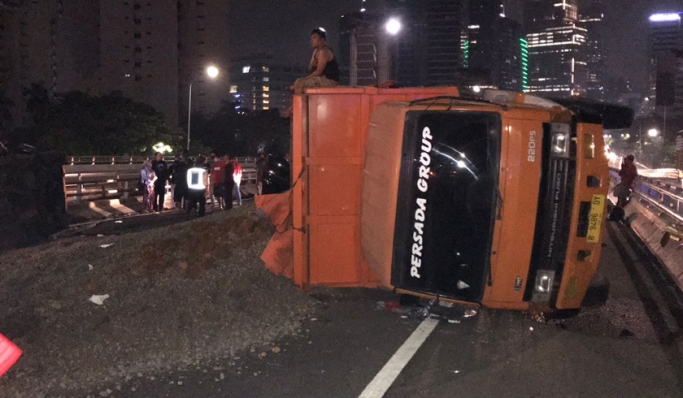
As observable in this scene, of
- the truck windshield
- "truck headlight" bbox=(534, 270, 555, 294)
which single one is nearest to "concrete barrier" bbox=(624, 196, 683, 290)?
"truck headlight" bbox=(534, 270, 555, 294)

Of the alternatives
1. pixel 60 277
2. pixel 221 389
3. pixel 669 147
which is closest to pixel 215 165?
pixel 60 277

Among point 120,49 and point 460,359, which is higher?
point 120,49

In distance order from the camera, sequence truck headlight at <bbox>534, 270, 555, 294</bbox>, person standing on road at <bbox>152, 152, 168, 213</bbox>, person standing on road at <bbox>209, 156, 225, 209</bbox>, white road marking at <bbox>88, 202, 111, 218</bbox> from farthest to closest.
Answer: white road marking at <bbox>88, 202, 111, 218</bbox> → person standing on road at <bbox>152, 152, 168, 213</bbox> → person standing on road at <bbox>209, 156, 225, 209</bbox> → truck headlight at <bbox>534, 270, 555, 294</bbox>

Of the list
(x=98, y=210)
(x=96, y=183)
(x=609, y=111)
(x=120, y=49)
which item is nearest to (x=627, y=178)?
(x=609, y=111)

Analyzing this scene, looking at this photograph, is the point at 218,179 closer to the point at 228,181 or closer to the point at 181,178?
the point at 228,181

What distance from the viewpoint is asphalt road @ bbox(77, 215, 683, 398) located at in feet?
17.4

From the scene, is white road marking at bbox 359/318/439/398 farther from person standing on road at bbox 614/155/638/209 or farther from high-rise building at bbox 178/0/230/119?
high-rise building at bbox 178/0/230/119

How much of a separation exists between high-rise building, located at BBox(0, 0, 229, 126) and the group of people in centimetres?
5037

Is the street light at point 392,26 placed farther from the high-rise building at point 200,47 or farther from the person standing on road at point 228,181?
the high-rise building at point 200,47

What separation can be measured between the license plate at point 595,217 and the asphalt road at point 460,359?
3.62 ft

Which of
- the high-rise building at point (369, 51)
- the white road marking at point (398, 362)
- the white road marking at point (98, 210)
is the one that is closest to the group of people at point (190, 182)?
the white road marking at point (98, 210)

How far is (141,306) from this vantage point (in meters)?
6.96

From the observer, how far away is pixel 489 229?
6.12m

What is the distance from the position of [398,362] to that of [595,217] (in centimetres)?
235
